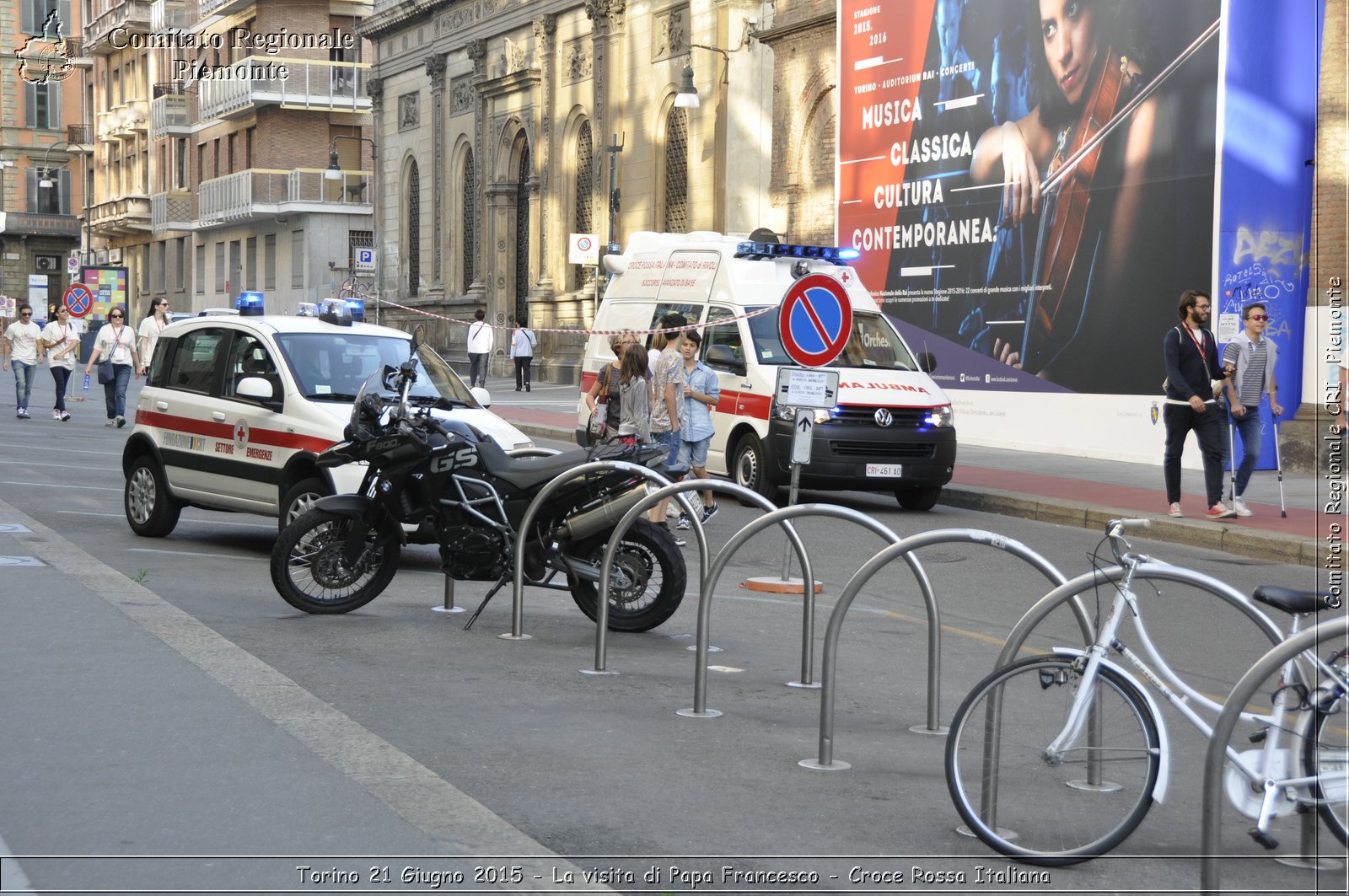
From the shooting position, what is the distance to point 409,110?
5231 cm

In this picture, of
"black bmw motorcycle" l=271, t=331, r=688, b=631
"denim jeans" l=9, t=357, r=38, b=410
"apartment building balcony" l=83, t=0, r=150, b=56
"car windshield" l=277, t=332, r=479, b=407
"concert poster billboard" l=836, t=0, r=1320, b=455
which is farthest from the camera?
"apartment building balcony" l=83, t=0, r=150, b=56

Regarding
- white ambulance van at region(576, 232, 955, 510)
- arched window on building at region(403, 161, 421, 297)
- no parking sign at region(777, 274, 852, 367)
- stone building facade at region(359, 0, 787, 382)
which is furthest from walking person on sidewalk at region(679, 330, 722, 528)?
arched window on building at region(403, 161, 421, 297)

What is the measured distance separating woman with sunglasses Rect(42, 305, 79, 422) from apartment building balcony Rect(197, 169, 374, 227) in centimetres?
3014

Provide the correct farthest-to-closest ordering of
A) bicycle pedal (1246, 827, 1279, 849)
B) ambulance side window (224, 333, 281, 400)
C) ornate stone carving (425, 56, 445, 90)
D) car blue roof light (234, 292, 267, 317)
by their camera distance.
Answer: ornate stone carving (425, 56, 445, 90), car blue roof light (234, 292, 267, 317), ambulance side window (224, 333, 281, 400), bicycle pedal (1246, 827, 1279, 849)

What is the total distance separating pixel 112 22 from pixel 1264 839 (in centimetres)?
8038

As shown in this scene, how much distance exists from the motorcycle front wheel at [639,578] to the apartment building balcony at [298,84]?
51.6 metres

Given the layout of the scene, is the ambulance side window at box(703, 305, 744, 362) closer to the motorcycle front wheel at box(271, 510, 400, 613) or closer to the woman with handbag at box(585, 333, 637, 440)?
the woman with handbag at box(585, 333, 637, 440)

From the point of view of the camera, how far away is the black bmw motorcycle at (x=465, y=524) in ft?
29.5

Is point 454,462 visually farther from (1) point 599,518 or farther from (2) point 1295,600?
(2) point 1295,600

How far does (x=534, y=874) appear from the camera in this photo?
4.84 m

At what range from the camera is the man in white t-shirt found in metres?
27.5

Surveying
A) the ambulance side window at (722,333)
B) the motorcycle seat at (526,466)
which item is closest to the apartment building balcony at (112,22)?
the ambulance side window at (722,333)

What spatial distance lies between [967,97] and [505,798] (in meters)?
20.5

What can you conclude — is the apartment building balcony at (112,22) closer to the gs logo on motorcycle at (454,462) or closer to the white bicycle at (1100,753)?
the gs logo on motorcycle at (454,462)
